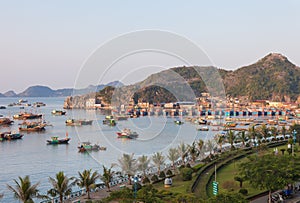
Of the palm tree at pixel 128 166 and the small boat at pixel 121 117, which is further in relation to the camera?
the small boat at pixel 121 117

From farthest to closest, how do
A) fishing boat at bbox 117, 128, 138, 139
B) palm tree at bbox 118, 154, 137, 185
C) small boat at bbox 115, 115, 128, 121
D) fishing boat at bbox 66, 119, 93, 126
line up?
1. fishing boat at bbox 66, 119, 93, 126
2. small boat at bbox 115, 115, 128, 121
3. fishing boat at bbox 117, 128, 138, 139
4. palm tree at bbox 118, 154, 137, 185

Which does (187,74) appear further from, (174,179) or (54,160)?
(174,179)

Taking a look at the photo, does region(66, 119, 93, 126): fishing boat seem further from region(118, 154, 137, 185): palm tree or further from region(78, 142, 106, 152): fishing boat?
region(118, 154, 137, 185): palm tree

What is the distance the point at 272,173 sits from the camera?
34.8 feet

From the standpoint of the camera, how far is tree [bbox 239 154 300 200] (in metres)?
10.4

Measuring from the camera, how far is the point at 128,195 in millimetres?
8070

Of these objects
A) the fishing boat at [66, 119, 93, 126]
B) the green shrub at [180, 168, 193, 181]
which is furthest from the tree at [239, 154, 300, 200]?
the fishing boat at [66, 119, 93, 126]

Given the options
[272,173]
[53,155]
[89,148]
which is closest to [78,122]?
[53,155]

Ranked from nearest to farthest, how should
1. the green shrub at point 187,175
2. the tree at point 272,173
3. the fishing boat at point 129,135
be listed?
the tree at point 272,173 → the green shrub at point 187,175 → the fishing boat at point 129,135

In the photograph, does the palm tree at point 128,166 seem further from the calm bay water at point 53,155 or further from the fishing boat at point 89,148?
the fishing boat at point 89,148

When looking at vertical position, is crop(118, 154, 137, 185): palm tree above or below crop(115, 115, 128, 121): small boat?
below

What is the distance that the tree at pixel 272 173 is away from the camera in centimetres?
1036

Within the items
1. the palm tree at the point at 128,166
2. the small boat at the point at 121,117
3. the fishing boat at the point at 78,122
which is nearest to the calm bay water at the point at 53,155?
the palm tree at the point at 128,166

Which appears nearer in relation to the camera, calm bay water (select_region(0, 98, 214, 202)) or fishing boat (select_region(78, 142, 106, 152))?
calm bay water (select_region(0, 98, 214, 202))
